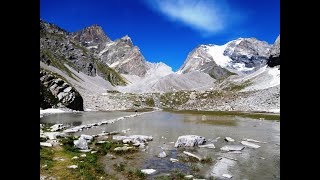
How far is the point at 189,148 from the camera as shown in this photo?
32469mm

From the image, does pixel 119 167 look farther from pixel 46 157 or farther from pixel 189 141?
pixel 189 141

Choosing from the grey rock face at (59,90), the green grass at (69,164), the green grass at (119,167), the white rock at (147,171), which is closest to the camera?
the green grass at (69,164)

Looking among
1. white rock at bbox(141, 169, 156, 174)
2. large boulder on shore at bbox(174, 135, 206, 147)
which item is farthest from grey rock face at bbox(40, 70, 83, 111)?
white rock at bbox(141, 169, 156, 174)

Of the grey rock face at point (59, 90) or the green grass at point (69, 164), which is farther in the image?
the grey rock face at point (59, 90)

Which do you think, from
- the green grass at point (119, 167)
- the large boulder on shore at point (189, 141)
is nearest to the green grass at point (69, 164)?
→ the green grass at point (119, 167)

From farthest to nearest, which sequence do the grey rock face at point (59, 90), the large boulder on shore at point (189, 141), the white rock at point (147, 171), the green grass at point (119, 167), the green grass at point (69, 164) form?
the grey rock face at point (59, 90)
the large boulder on shore at point (189, 141)
the green grass at point (119, 167)
the white rock at point (147, 171)
the green grass at point (69, 164)

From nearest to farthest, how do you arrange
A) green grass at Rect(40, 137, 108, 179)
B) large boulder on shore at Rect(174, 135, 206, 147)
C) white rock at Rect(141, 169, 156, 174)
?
green grass at Rect(40, 137, 108, 179) < white rock at Rect(141, 169, 156, 174) < large boulder on shore at Rect(174, 135, 206, 147)

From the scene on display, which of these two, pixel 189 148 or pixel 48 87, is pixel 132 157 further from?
pixel 48 87

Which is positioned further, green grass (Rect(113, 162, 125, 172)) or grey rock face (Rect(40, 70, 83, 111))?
grey rock face (Rect(40, 70, 83, 111))

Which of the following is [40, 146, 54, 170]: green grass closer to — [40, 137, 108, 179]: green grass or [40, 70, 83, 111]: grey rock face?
[40, 137, 108, 179]: green grass

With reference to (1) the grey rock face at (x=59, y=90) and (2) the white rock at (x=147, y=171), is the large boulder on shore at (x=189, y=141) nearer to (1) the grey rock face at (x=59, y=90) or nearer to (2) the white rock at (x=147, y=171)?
(2) the white rock at (x=147, y=171)
